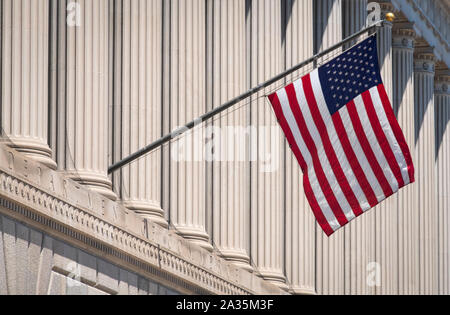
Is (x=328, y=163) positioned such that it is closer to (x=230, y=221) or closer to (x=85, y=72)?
(x=85, y=72)

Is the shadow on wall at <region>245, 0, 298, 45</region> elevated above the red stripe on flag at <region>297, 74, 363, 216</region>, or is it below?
above

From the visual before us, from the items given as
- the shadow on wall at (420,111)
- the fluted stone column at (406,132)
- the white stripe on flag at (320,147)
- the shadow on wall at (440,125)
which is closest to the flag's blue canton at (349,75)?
the white stripe on flag at (320,147)

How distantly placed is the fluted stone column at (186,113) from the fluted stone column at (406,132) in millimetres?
23638

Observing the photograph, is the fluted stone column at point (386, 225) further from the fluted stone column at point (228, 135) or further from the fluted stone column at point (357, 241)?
the fluted stone column at point (228, 135)

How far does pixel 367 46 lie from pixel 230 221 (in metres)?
12.6

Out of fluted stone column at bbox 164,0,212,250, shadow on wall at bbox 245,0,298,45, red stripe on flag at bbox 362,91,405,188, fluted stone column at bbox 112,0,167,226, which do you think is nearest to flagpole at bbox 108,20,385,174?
red stripe on flag at bbox 362,91,405,188

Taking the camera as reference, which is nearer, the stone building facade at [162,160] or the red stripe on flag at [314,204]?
the stone building facade at [162,160]

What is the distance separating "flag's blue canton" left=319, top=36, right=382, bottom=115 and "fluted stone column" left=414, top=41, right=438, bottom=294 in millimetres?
35493

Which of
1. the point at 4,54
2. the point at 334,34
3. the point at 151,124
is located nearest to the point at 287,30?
the point at 334,34

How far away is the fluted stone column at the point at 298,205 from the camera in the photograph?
5275cm

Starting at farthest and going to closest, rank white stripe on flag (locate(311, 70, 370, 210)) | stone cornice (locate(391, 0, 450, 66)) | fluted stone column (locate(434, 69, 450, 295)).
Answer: fluted stone column (locate(434, 69, 450, 295)), stone cornice (locate(391, 0, 450, 66)), white stripe on flag (locate(311, 70, 370, 210))

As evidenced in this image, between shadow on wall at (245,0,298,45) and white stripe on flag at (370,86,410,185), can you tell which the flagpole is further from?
shadow on wall at (245,0,298,45)

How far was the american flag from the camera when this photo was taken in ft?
117

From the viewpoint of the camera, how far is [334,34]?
5728 centimetres
